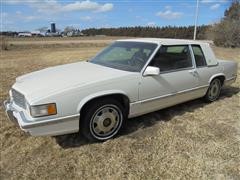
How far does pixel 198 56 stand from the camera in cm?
494

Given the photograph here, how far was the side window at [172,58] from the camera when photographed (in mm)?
4121

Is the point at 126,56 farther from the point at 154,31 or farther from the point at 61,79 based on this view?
the point at 154,31

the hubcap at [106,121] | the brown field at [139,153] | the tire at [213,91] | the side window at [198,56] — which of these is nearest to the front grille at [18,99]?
the brown field at [139,153]

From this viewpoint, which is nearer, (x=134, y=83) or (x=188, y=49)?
(x=134, y=83)

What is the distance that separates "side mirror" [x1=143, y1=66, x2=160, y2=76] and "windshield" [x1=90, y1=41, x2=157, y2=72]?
0.12 m

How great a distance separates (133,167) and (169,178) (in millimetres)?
477

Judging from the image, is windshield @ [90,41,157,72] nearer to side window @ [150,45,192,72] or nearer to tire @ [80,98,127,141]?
side window @ [150,45,192,72]

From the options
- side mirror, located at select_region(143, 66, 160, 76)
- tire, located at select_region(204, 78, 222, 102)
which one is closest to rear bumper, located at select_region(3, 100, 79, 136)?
side mirror, located at select_region(143, 66, 160, 76)

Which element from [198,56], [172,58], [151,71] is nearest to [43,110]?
[151,71]

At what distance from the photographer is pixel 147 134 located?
3957 mm

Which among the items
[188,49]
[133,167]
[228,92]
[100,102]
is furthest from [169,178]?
[228,92]

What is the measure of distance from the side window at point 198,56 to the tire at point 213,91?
0.67 m

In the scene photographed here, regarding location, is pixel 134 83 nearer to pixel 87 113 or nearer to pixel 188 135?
pixel 87 113

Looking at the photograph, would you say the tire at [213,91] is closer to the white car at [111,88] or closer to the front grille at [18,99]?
the white car at [111,88]
